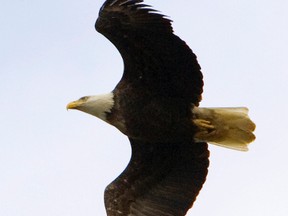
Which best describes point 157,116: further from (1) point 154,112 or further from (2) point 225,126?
(2) point 225,126

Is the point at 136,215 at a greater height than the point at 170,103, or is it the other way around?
the point at 170,103

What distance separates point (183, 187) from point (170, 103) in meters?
1.38

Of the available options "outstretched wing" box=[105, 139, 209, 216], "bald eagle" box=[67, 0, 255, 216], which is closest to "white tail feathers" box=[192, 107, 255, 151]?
"bald eagle" box=[67, 0, 255, 216]

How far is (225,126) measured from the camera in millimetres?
17391

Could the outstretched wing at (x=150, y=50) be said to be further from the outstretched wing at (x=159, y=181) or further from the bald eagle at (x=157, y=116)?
the outstretched wing at (x=159, y=181)

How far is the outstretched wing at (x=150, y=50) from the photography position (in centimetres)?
1659

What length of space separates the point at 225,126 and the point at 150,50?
1.64m

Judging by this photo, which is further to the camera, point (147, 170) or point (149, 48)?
point (147, 170)

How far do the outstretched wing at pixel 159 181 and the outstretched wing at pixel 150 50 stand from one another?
1.04 metres

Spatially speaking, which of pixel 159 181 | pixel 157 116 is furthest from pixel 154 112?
pixel 159 181

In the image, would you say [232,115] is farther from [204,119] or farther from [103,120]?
[103,120]

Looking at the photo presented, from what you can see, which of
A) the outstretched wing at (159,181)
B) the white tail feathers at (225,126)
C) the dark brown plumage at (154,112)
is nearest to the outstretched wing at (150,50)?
the dark brown plumage at (154,112)

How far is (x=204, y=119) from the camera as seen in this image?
17203 mm

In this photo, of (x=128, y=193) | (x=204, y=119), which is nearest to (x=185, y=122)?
(x=204, y=119)
